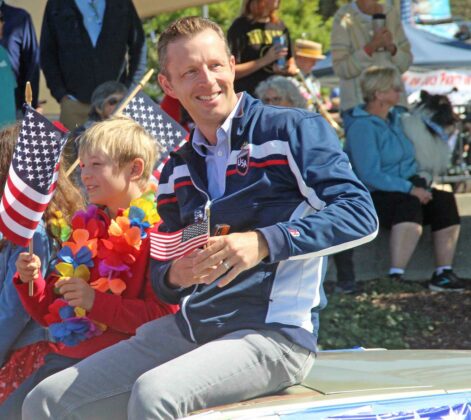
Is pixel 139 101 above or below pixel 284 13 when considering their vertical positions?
above

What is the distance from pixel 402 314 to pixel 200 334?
14.7 feet

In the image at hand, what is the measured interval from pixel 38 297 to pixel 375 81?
16.4 feet

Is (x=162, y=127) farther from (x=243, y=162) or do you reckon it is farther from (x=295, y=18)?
(x=295, y=18)

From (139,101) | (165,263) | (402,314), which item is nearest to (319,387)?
(165,263)

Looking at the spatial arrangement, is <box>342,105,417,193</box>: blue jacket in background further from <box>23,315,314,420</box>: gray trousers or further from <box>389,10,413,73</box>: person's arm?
<box>23,315,314,420</box>: gray trousers

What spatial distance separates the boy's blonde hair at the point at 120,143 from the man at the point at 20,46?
158 inches

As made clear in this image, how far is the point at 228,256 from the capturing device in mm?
3129

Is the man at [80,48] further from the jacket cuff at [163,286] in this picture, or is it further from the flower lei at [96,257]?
the jacket cuff at [163,286]

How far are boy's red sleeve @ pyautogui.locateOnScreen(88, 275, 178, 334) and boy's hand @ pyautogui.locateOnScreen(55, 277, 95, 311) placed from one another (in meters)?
0.02

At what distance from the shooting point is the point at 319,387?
132 inches

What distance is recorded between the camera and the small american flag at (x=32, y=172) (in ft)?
13.5

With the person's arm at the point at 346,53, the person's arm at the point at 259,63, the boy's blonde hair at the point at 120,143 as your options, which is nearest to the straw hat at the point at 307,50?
the person's arm at the point at 346,53

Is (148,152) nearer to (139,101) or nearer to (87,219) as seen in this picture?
(87,219)

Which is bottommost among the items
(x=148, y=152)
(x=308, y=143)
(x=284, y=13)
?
(x=284, y=13)
